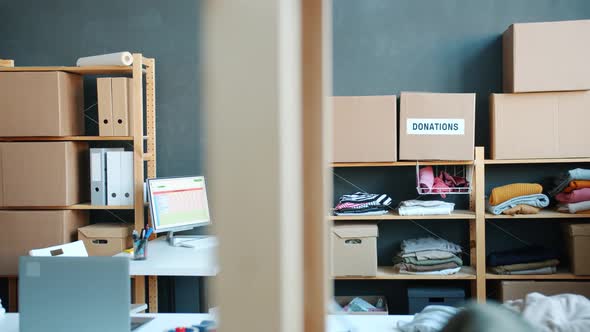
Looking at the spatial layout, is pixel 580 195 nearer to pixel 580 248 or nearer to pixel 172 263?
pixel 580 248

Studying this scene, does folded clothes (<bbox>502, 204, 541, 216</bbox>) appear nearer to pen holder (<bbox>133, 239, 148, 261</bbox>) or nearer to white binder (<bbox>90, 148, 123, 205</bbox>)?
pen holder (<bbox>133, 239, 148, 261</bbox>)

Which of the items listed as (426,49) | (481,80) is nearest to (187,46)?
(426,49)

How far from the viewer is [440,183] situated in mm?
3971

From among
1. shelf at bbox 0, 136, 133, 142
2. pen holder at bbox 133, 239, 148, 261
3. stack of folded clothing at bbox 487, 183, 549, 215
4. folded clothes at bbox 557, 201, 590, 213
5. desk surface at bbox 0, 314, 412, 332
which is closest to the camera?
desk surface at bbox 0, 314, 412, 332

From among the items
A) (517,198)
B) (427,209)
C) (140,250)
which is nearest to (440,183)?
(427,209)

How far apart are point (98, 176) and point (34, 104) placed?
60cm

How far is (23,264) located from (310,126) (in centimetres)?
179

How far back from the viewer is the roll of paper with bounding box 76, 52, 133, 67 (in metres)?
4.00

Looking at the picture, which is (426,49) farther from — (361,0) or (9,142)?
(9,142)

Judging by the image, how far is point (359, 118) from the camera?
394 centimetres

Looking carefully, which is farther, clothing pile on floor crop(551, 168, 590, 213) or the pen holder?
clothing pile on floor crop(551, 168, 590, 213)

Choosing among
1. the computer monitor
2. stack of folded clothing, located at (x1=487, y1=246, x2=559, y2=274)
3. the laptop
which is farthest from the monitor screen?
stack of folded clothing, located at (x1=487, y1=246, x2=559, y2=274)

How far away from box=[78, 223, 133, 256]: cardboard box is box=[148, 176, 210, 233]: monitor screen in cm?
38

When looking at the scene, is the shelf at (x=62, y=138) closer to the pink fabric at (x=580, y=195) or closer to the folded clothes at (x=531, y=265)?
the folded clothes at (x=531, y=265)
